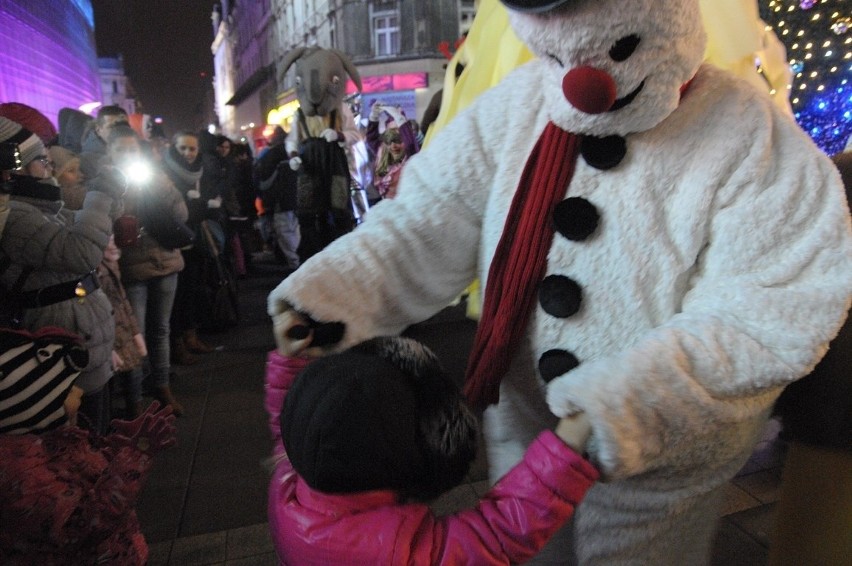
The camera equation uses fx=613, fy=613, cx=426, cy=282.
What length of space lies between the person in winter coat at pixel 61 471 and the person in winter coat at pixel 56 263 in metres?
0.67

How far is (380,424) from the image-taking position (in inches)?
40.1

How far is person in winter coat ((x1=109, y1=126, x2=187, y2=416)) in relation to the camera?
155 inches

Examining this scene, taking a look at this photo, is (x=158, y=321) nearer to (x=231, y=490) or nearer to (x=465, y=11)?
(x=231, y=490)

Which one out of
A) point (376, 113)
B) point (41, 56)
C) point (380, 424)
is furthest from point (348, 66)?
point (41, 56)

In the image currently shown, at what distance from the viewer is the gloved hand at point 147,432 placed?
190cm

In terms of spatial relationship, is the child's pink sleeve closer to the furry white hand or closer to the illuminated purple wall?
the furry white hand

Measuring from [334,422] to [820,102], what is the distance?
5.43 metres

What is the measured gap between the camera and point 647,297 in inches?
46.2

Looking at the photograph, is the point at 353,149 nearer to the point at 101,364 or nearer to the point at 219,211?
the point at 219,211

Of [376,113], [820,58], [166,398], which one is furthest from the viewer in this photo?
[376,113]

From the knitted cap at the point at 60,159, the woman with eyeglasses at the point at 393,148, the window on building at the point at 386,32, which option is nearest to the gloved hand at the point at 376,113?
the woman with eyeglasses at the point at 393,148

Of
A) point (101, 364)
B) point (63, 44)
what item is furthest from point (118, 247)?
point (63, 44)

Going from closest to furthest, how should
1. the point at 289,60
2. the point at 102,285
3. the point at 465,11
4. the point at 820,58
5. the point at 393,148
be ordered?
the point at 102,285 → the point at 820,58 → the point at 289,60 → the point at 393,148 → the point at 465,11

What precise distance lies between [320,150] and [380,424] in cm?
467
